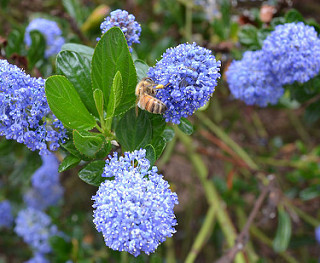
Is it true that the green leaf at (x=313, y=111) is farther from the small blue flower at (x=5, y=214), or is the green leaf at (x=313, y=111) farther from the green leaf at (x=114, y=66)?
the small blue flower at (x=5, y=214)

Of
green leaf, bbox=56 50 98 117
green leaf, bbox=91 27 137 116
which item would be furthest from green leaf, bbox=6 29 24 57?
green leaf, bbox=91 27 137 116

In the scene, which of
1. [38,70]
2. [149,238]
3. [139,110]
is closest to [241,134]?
[38,70]

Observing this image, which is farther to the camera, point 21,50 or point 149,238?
point 21,50

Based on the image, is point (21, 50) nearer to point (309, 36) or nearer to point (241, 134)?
point (309, 36)

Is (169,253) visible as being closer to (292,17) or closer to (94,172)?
(94,172)

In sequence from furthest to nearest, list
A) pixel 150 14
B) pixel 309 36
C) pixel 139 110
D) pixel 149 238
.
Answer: pixel 150 14, pixel 309 36, pixel 139 110, pixel 149 238

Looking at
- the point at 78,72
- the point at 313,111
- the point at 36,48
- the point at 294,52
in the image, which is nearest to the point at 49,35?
the point at 36,48

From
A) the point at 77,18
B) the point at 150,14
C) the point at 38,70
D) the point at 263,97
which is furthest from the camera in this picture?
the point at 150,14
